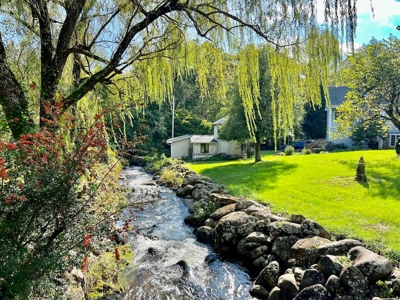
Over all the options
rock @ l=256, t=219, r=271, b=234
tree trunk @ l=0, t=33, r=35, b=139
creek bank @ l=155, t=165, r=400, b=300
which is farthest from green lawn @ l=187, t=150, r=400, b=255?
tree trunk @ l=0, t=33, r=35, b=139

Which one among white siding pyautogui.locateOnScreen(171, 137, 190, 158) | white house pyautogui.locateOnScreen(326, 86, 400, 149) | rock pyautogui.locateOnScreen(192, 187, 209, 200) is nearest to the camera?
rock pyautogui.locateOnScreen(192, 187, 209, 200)

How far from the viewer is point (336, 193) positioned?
977 centimetres

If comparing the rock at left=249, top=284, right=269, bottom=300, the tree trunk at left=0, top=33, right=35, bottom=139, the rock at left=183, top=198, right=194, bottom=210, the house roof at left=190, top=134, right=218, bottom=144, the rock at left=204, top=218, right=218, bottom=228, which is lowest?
the rock at left=249, top=284, right=269, bottom=300

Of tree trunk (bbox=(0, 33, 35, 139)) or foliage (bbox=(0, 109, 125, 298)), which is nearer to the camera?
foliage (bbox=(0, 109, 125, 298))

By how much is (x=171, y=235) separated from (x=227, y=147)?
71.6 feet

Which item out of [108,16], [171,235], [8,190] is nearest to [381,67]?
[171,235]

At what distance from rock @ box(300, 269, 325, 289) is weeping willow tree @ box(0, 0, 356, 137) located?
8.70 feet

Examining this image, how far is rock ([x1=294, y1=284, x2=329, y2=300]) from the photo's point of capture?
4.25 meters

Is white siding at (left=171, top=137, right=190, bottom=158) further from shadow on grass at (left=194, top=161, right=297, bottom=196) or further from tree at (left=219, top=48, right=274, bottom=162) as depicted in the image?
shadow on grass at (left=194, top=161, right=297, bottom=196)

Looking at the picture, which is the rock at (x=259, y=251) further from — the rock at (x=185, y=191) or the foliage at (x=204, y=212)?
the rock at (x=185, y=191)

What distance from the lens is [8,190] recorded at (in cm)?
277

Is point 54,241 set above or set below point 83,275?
above

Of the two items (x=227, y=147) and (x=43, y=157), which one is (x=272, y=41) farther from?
(x=227, y=147)

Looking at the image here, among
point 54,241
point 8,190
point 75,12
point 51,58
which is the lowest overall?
point 54,241
